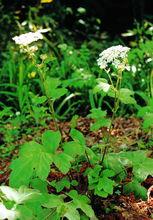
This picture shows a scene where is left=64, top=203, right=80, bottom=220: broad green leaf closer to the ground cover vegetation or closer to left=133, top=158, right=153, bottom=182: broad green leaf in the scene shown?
the ground cover vegetation

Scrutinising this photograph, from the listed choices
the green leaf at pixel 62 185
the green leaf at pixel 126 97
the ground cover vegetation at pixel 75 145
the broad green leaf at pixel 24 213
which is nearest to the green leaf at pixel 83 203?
the ground cover vegetation at pixel 75 145

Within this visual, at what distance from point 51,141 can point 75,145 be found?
4.9 inches

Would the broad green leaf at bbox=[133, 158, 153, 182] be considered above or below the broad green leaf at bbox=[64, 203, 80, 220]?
above

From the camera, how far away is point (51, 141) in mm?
2072

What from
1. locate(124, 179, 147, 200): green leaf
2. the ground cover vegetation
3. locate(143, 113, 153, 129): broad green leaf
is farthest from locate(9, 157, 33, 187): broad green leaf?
locate(143, 113, 153, 129): broad green leaf

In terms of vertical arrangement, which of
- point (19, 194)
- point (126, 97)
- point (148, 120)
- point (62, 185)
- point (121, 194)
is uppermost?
point (126, 97)

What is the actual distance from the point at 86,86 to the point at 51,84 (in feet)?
5.93

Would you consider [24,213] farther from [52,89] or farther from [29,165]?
[52,89]

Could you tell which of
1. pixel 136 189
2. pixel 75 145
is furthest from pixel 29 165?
pixel 136 189

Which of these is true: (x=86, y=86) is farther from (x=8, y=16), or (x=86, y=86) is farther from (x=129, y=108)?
(x=8, y=16)

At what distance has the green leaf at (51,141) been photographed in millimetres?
2059

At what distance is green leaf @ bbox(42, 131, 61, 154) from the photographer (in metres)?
2.06

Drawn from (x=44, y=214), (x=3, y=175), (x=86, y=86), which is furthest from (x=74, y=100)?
(x=44, y=214)

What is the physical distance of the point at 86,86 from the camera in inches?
159
